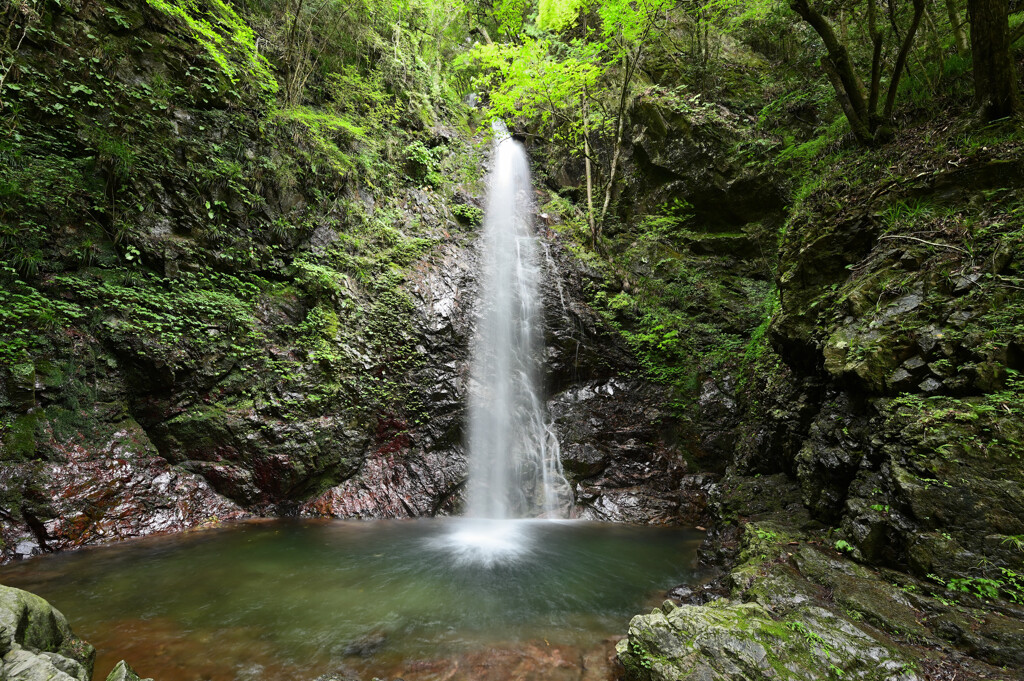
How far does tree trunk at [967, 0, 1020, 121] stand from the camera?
14.0ft

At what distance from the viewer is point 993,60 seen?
4.39 metres

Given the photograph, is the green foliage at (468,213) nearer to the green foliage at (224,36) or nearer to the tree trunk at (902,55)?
the green foliage at (224,36)

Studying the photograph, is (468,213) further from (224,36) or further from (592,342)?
(224,36)

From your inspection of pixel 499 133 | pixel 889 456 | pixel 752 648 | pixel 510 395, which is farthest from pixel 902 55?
pixel 499 133

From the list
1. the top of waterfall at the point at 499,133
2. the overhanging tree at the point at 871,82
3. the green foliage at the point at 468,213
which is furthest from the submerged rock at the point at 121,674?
the top of waterfall at the point at 499,133

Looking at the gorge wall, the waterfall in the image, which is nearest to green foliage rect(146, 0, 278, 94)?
the gorge wall

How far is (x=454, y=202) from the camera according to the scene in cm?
1203

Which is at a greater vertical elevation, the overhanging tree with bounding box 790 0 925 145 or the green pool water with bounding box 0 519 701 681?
the overhanging tree with bounding box 790 0 925 145

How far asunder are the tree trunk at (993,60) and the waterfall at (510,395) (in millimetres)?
7906

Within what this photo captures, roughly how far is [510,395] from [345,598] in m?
5.65

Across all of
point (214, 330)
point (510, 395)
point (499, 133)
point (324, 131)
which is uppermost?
point (499, 133)

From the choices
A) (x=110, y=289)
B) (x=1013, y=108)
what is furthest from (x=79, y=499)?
(x=1013, y=108)

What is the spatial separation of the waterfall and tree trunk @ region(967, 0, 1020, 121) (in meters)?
7.91

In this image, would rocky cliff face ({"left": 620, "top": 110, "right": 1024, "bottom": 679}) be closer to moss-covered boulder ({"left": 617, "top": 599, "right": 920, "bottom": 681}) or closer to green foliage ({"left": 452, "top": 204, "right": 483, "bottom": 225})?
moss-covered boulder ({"left": 617, "top": 599, "right": 920, "bottom": 681})
